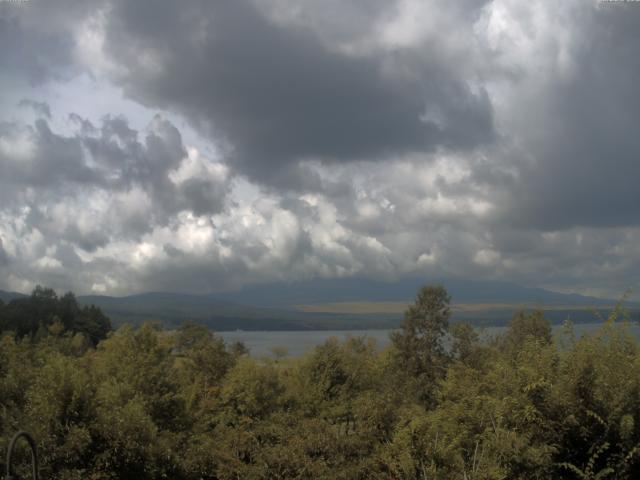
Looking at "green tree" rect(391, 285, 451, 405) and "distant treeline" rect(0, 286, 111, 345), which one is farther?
"distant treeline" rect(0, 286, 111, 345)

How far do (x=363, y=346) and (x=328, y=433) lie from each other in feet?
148

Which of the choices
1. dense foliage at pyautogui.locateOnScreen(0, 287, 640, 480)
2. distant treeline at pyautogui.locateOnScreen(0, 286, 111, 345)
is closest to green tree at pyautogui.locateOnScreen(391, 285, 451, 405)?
dense foliage at pyautogui.locateOnScreen(0, 287, 640, 480)

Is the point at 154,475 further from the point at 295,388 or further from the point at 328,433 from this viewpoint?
the point at 295,388

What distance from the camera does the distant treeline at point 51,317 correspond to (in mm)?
114562

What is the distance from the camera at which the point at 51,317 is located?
118 m

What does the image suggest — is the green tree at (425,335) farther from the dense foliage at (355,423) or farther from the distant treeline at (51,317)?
the distant treeline at (51,317)

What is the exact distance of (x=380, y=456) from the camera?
18.9 metres

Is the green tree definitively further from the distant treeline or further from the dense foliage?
the distant treeline

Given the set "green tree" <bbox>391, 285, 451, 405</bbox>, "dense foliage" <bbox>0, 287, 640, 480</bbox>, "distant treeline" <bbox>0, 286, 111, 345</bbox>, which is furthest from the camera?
"distant treeline" <bbox>0, 286, 111, 345</bbox>

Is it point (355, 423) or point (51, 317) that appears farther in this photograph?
point (51, 317)

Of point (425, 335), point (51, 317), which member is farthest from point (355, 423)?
point (51, 317)

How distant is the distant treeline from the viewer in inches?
4510

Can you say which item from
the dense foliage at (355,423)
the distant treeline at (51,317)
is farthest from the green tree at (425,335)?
the distant treeline at (51,317)

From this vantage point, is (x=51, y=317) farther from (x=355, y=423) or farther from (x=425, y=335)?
(x=355, y=423)
